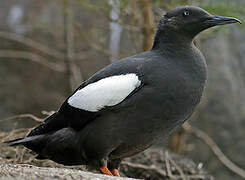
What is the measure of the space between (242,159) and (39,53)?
414 centimetres

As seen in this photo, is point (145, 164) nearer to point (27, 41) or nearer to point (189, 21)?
point (189, 21)

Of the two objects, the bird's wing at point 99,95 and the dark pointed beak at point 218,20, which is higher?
the dark pointed beak at point 218,20

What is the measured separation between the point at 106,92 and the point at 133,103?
0.76 ft

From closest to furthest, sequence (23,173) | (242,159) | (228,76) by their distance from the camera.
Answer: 1. (23,173)
2. (242,159)
3. (228,76)

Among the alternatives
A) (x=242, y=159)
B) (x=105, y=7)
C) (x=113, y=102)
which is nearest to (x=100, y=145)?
(x=113, y=102)

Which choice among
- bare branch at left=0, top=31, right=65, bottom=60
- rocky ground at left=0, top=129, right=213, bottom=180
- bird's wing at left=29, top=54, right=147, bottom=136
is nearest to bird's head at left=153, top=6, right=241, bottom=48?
bird's wing at left=29, top=54, right=147, bottom=136

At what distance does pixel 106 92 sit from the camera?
312cm

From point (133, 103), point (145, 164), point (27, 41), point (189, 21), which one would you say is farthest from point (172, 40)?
point (27, 41)

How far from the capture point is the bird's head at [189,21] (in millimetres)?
3254

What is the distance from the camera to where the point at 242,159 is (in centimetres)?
709

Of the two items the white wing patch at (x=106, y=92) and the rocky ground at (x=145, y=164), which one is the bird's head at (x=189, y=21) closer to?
the white wing patch at (x=106, y=92)

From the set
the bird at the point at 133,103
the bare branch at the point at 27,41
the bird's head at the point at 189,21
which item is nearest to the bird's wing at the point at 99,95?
the bird at the point at 133,103

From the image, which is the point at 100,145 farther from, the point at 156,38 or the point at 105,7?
the point at 105,7

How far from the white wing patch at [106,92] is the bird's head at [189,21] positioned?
21.8 inches
